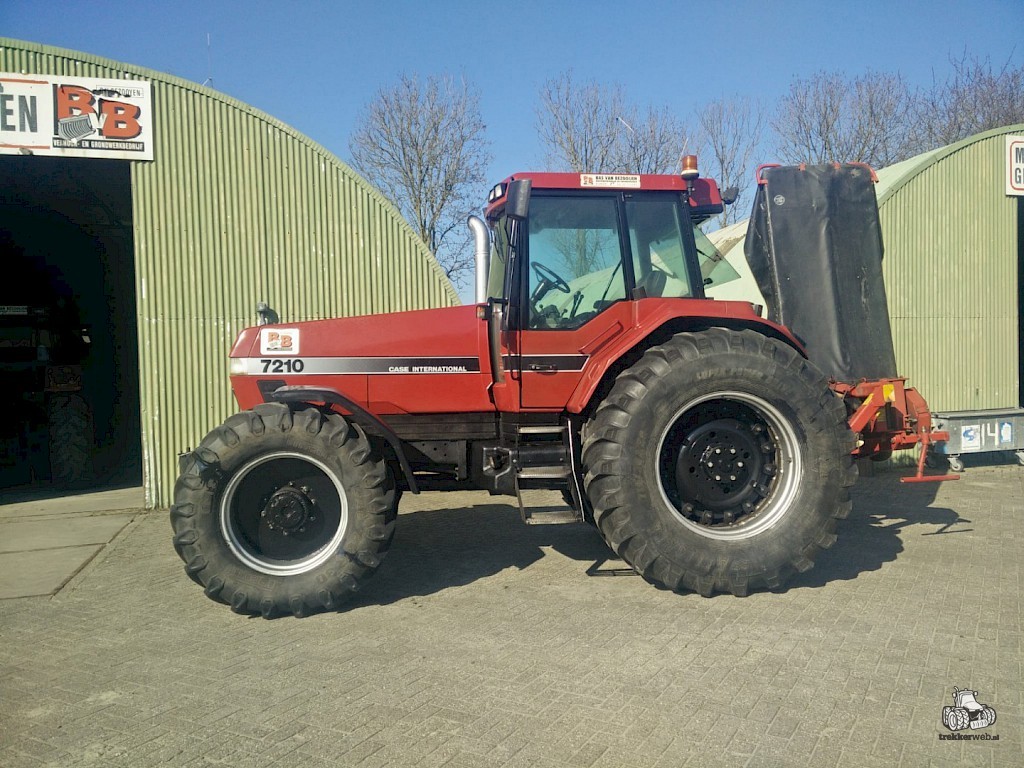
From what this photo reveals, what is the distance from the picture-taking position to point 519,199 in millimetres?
4691

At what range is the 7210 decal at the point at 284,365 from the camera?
5.25m

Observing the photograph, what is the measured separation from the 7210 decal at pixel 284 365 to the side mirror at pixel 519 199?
183cm

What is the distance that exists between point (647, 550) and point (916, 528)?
11.6 feet

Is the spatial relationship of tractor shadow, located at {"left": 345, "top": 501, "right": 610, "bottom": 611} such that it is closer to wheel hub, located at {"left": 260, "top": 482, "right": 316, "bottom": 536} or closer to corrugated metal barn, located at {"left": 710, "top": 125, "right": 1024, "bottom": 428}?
wheel hub, located at {"left": 260, "top": 482, "right": 316, "bottom": 536}

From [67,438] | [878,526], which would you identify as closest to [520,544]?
[878,526]

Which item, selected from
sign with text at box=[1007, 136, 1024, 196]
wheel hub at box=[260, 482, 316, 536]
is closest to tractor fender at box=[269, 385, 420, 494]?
wheel hub at box=[260, 482, 316, 536]

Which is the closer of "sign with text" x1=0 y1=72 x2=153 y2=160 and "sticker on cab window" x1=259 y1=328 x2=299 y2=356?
"sticker on cab window" x1=259 y1=328 x2=299 y2=356

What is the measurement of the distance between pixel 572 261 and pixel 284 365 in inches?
85.2

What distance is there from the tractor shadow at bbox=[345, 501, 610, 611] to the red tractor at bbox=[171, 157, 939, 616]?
0.68 metres

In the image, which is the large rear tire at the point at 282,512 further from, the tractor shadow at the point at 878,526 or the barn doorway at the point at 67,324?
the barn doorway at the point at 67,324

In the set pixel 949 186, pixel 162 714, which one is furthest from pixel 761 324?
pixel 949 186

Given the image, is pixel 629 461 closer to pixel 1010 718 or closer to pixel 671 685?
pixel 671 685

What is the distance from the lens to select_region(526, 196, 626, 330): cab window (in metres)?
5.21

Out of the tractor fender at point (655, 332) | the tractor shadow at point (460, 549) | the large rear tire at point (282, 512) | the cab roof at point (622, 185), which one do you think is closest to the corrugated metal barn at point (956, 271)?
the cab roof at point (622, 185)
